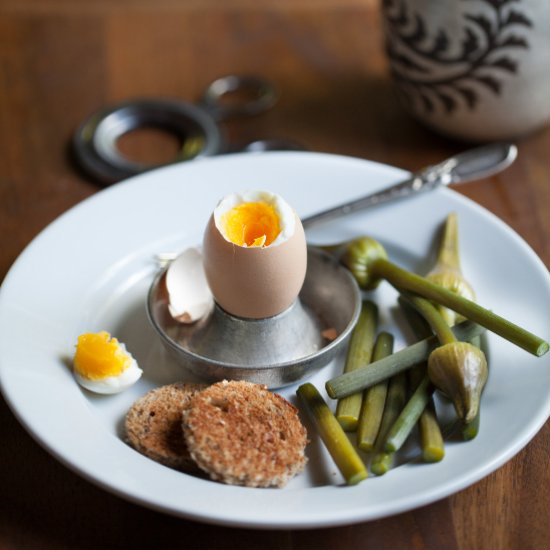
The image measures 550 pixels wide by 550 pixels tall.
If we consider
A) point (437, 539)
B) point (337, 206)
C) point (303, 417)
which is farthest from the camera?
point (337, 206)

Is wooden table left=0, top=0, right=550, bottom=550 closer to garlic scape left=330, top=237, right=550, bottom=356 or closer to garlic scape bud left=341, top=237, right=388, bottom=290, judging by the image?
garlic scape left=330, top=237, right=550, bottom=356

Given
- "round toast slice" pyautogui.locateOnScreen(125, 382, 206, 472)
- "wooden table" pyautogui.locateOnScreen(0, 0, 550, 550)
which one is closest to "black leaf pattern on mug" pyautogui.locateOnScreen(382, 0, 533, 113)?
"wooden table" pyautogui.locateOnScreen(0, 0, 550, 550)

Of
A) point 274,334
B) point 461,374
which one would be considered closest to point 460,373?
point 461,374

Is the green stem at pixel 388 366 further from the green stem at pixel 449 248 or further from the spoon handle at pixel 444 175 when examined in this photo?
the spoon handle at pixel 444 175

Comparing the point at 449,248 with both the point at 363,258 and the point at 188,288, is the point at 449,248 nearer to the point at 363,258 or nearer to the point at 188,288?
the point at 363,258

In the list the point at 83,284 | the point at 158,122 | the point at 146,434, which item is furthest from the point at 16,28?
the point at 146,434

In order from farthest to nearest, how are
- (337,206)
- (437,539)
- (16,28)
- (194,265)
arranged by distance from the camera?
1. (16,28)
2. (337,206)
3. (194,265)
4. (437,539)

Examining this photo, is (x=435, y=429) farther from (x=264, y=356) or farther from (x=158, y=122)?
(x=158, y=122)
